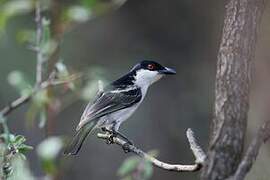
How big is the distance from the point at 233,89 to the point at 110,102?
307 centimetres

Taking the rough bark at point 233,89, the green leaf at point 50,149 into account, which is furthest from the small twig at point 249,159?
the green leaf at point 50,149

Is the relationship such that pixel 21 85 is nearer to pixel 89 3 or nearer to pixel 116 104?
pixel 89 3

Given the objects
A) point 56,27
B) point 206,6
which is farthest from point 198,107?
point 56,27

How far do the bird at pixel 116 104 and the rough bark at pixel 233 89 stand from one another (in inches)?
86.5

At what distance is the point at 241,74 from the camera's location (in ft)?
10.7

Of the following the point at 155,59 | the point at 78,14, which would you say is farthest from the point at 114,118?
Answer: the point at 155,59

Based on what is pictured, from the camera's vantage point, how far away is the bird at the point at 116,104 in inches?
228

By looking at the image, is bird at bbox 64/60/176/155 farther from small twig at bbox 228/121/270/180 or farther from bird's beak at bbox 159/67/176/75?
small twig at bbox 228/121/270/180

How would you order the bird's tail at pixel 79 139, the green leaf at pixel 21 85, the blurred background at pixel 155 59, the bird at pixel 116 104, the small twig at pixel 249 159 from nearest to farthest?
the small twig at pixel 249 159 → the green leaf at pixel 21 85 → the bird's tail at pixel 79 139 → the bird at pixel 116 104 → the blurred background at pixel 155 59

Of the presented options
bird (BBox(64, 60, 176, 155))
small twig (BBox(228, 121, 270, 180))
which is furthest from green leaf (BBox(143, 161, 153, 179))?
bird (BBox(64, 60, 176, 155))

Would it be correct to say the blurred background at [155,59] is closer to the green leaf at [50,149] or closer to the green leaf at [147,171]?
the green leaf at [147,171]

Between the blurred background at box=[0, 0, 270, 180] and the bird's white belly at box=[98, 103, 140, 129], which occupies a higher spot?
the bird's white belly at box=[98, 103, 140, 129]

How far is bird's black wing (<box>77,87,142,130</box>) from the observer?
5914mm

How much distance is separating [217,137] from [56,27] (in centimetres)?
94
